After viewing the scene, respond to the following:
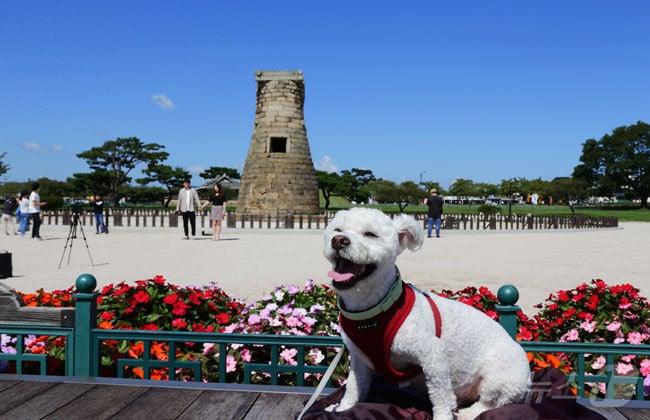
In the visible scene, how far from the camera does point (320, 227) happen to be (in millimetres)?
26516

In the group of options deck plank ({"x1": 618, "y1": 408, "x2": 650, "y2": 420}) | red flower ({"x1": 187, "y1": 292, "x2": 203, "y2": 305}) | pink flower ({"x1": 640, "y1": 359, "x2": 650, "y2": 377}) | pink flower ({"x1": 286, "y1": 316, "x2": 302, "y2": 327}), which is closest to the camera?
deck plank ({"x1": 618, "y1": 408, "x2": 650, "y2": 420})

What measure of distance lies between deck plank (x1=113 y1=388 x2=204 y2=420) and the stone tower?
97.6 ft

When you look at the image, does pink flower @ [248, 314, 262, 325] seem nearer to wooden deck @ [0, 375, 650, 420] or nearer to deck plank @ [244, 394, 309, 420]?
wooden deck @ [0, 375, 650, 420]

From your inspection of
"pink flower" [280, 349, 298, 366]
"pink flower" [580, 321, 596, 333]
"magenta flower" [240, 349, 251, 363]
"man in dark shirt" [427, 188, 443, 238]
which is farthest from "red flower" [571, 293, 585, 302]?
"man in dark shirt" [427, 188, 443, 238]

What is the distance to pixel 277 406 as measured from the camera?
2795 millimetres

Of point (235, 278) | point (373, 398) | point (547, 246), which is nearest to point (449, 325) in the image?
point (373, 398)

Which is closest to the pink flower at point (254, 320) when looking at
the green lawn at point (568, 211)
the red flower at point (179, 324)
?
the red flower at point (179, 324)

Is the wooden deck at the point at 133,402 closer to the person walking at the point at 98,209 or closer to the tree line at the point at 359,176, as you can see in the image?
the person walking at the point at 98,209

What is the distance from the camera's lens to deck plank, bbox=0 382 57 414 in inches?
109

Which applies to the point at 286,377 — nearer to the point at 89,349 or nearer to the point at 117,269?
the point at 89,349

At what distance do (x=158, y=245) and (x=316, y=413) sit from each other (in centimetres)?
1465

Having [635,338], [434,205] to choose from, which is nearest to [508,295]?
[635,338]

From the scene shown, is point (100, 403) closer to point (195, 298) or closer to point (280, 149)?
point (195, 298)

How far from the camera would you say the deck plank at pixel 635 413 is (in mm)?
2654
